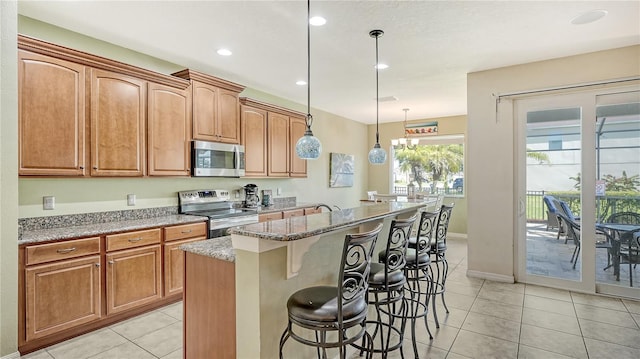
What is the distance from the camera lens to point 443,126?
23.9 feet

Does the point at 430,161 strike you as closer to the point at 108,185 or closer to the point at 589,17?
the point at 589,17

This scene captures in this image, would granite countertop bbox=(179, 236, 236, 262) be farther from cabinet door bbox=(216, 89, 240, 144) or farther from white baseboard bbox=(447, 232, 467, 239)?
white baseboard bbox=(447, 232, 467, 239)

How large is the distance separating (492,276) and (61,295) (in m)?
4.68

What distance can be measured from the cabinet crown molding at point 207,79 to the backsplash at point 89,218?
161 cm

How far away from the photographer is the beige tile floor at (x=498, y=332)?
8.30 ft

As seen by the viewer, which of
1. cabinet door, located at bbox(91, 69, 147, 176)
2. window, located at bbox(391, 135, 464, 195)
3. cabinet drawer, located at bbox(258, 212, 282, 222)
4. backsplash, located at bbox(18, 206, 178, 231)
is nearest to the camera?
backsplash, located at bbox(18, 206, 178, 231)

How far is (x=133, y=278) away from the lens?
309cm

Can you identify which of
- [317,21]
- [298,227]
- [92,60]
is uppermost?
[317,21]

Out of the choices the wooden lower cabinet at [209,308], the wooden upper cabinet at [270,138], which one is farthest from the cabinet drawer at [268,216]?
the wooden lower cabinet at [209,308]

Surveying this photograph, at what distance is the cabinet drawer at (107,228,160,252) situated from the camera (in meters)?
2.94

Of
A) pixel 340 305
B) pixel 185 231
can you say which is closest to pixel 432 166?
pixel 185 231

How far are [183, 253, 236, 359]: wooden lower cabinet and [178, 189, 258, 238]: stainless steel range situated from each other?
1.71 metres

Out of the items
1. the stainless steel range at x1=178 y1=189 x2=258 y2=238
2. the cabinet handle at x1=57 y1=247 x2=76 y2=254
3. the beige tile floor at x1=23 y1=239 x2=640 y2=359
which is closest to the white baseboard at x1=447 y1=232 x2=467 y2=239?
the beige tile floor at x1=23 y1=239 x2=640 y2=359

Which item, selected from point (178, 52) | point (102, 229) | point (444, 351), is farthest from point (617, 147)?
point (102, 229)
